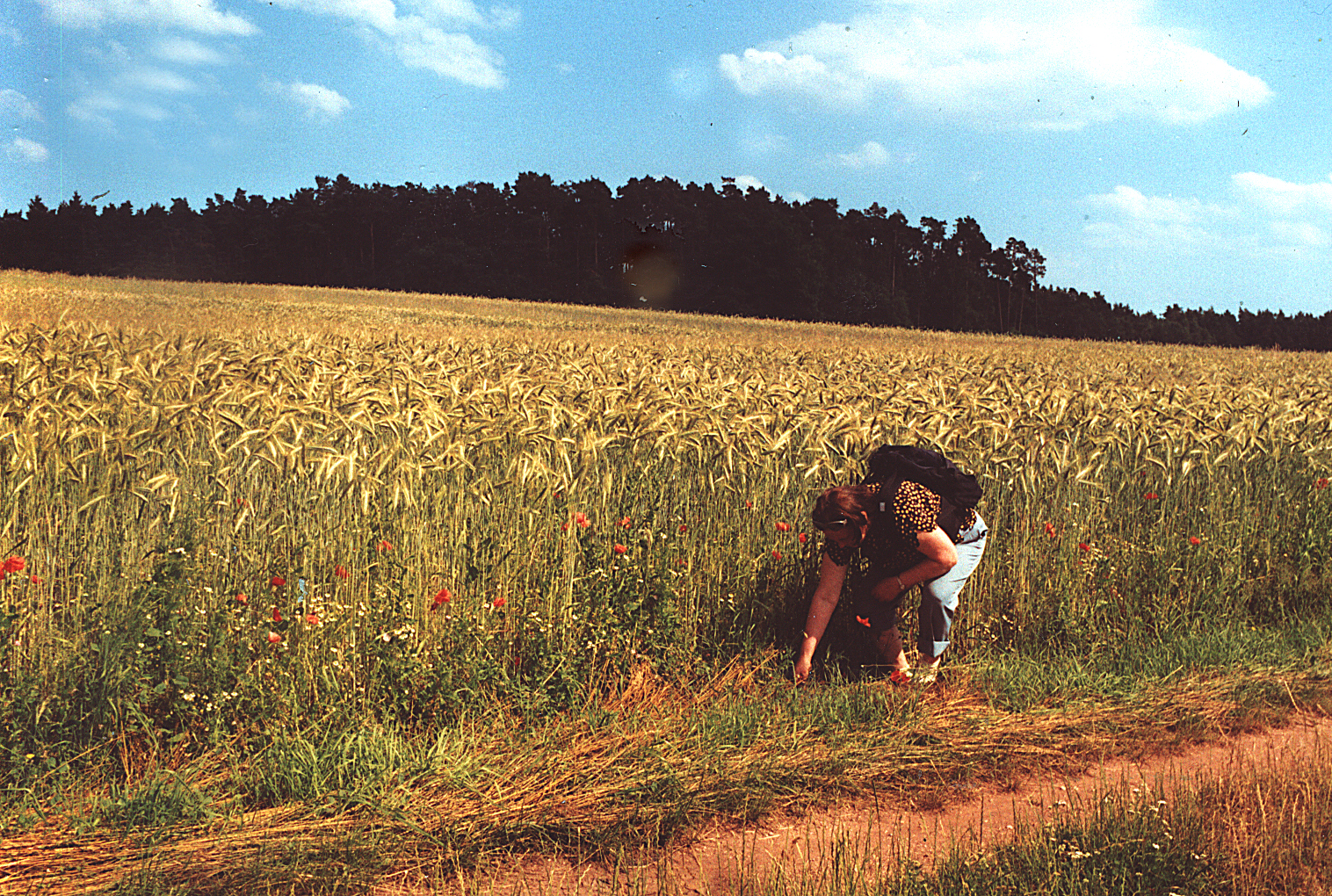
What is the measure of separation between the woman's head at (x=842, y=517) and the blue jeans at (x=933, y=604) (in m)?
0.34

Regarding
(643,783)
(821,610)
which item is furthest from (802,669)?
(643,783)

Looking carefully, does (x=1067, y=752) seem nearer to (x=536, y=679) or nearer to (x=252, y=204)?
(x=536, y=679)

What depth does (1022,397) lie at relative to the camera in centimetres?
834

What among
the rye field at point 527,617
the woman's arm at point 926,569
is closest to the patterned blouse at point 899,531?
the woman's arm at point 926,569

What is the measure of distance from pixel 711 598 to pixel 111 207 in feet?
212

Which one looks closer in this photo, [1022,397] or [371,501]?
[371,501]

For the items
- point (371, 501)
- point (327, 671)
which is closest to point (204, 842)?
point (327, 671)

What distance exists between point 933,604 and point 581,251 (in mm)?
68470

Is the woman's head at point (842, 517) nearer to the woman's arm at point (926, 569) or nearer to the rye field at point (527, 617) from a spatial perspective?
the woman's arm at point (926, 569)

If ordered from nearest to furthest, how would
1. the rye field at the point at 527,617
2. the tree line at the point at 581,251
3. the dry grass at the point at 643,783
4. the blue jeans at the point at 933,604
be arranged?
the dry grass at the point at 643,783 → the rye field at the point at 527,617 → the blue jeans at the point at 933,604 → the tree line at the point at 581,251

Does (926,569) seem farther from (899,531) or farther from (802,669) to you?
(802,669)

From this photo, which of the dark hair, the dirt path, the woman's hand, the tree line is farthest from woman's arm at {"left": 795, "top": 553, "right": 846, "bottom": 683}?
the tree line

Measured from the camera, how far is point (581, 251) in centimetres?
7081

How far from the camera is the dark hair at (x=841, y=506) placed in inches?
168
